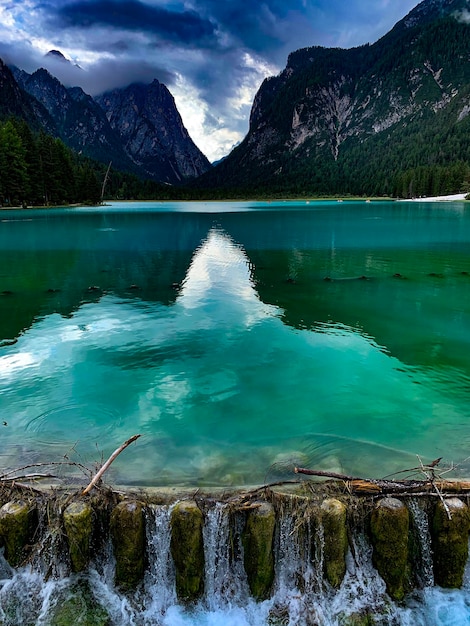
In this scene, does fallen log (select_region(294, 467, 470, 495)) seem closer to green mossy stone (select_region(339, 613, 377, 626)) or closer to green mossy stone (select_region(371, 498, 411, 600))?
green mossy stone (select_region(371, 498, 411, 600))

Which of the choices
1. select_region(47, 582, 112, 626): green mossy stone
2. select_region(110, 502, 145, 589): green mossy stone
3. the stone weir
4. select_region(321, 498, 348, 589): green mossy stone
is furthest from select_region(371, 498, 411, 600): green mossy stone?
select_region(47, 582, 112, 626): green mossy stone

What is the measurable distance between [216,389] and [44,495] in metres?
6.15

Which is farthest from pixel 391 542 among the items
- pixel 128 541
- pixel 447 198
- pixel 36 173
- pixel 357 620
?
pixel 447 198

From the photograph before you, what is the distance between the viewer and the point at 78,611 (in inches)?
232

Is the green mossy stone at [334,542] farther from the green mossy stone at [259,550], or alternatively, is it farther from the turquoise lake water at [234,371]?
the turquoise lake water at [234,371]

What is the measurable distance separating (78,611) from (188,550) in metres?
1.73

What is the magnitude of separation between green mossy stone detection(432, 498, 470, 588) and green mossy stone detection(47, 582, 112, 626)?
5.08 m

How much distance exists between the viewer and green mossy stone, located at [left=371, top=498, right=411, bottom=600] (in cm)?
619

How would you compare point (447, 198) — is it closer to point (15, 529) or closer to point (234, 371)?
point (234, 371)

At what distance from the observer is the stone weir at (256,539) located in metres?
6.24

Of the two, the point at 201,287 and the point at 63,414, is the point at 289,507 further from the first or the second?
the point at 201,287

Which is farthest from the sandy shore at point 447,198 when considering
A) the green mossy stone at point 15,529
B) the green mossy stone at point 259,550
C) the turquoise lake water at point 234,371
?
the green mossy stone at point 15,529

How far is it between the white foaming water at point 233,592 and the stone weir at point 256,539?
0.08ft

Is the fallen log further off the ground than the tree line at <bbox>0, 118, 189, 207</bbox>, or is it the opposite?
the tree line at <bbox>0, 118, 189, 207</bbox>
